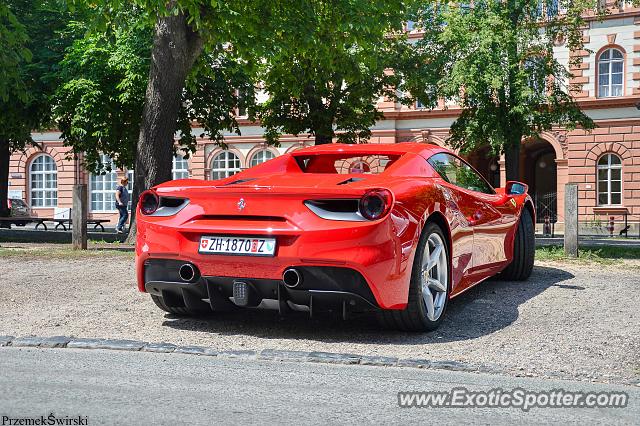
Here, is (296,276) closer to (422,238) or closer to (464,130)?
(422,238)

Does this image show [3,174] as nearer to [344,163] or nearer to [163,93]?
[163,93]

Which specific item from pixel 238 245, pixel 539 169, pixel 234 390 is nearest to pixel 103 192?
pixel 539 169

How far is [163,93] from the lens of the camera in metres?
15.2

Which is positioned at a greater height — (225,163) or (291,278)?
(225,163)

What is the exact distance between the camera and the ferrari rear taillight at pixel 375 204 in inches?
206

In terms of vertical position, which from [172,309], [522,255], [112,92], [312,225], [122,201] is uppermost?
[112,92]

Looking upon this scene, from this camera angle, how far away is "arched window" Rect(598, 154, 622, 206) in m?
36.6

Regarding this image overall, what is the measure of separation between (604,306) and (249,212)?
3401 mm

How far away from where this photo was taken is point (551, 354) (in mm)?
5113

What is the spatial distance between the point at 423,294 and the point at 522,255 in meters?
3.24

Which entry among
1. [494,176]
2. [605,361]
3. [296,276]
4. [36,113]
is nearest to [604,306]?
[605,361]

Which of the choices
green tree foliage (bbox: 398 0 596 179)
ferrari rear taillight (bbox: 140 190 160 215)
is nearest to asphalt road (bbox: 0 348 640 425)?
ferrari rear taillight (bbox: 140 190 160 215)

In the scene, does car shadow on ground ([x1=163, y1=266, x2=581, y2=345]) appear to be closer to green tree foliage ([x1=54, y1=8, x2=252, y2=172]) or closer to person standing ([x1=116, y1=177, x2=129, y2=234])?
green tree foliage ([x1=54, y1=8, x2=252, y2=172])

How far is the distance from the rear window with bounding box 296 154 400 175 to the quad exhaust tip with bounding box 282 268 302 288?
1356mm
